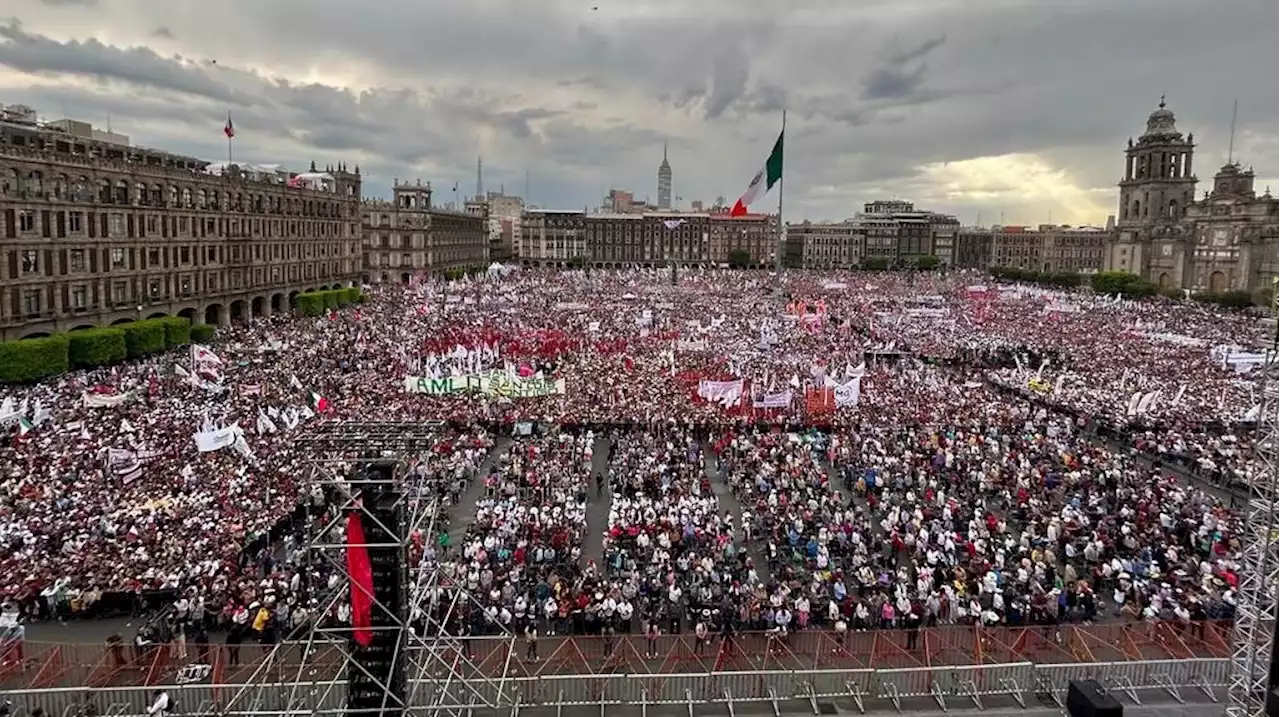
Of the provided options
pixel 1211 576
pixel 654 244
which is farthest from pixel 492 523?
pixel 654 244

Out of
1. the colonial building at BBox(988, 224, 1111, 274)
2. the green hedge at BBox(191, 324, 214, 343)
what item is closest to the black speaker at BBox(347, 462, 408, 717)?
the green hedge at BBox(191, 324, 214, 343)

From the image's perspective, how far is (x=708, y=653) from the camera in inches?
609

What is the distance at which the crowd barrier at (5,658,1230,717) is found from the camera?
540 inches

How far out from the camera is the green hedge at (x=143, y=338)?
44.2 m

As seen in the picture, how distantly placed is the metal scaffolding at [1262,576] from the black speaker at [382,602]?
40.6ft

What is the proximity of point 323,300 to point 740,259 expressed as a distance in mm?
118619

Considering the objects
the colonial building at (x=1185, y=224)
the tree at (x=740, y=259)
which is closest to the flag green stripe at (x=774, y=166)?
the colonial building at (x=1185, y=224)

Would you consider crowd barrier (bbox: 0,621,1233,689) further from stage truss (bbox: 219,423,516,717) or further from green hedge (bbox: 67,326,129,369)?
green hedge (bbox: 67,326,129,369)

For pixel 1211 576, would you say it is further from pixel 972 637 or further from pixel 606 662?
pixel 606 662

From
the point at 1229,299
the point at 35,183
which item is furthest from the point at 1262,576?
the point at 1229,299

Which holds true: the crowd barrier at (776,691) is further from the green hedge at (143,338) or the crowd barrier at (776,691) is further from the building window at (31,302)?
the green hedge at (143,338)

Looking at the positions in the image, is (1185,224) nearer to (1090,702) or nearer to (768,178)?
(768,178)

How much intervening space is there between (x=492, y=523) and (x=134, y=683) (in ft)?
27.3

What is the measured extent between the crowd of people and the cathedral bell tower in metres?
91.2
